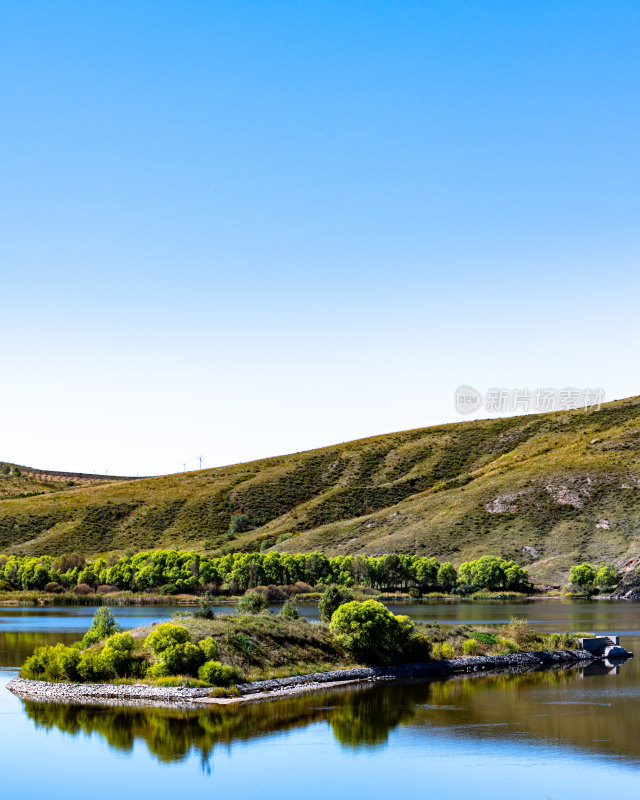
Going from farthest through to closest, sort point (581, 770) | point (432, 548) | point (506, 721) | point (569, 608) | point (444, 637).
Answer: point (432, 548) → point (569, 608) → point (444, 637) → point (506, 721) → point (581, 770)

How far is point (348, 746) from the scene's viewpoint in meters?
36.6

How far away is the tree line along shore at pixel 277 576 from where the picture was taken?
121 metres

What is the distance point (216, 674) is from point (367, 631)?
11773mm

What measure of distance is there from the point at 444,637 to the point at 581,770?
30130mm

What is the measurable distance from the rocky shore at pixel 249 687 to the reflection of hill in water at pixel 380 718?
1429 millimetres

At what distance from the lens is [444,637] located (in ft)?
205

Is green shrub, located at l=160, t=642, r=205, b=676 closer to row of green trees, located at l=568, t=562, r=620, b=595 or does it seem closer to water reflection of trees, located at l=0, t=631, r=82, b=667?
water reflection of trees, located at l=0, t=631, r=82, b=667

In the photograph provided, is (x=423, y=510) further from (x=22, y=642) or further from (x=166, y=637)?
(x=166, y=637)

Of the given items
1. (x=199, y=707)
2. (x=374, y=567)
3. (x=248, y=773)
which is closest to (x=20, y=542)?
(x=374, y=567)

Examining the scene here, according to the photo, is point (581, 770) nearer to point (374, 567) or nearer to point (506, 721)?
point (506, 721)

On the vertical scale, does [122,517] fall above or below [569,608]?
above

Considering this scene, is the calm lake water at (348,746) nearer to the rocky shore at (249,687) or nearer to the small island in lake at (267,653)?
the rocky shore at (249,687)

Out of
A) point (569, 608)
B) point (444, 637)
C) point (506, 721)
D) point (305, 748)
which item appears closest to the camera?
point (305, 748)

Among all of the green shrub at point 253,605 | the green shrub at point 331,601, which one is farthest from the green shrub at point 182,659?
the green shrub at point 331,601
